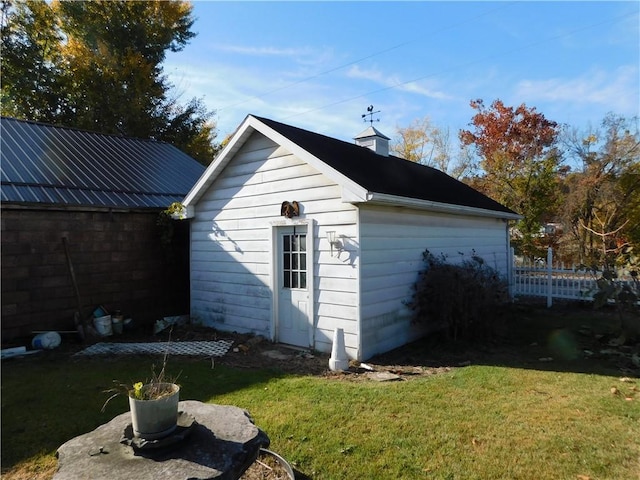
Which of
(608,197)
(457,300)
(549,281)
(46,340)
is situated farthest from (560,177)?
(46,340)

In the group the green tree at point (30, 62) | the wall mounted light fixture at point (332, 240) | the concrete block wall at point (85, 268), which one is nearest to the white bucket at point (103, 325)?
the concrete block wall at point (85, 268)

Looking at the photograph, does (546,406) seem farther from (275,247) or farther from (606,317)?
(606,317)

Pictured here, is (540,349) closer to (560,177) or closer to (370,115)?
(370,115)

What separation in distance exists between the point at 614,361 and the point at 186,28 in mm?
28144

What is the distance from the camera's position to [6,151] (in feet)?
30.7

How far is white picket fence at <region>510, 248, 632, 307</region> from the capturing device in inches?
447

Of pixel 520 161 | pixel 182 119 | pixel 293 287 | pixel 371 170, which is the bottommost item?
pixel 293 287

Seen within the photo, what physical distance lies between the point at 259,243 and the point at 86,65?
2064cm

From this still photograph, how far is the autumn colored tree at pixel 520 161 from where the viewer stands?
63.6ft

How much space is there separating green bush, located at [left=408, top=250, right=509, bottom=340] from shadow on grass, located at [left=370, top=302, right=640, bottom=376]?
0.29m

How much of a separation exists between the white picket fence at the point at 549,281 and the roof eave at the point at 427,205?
2376 mm

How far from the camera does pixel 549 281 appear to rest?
11.7 metres

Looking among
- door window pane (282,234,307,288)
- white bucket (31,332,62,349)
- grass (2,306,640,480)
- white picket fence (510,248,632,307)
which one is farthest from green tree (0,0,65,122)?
white picket fence (510,248,632,307)

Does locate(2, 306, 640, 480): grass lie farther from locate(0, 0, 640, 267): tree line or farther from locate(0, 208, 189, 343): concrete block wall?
locate(0, 0, 640, 267): tree line
